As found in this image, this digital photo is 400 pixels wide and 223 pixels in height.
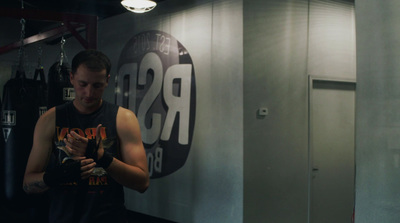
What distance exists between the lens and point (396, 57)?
2.30 metres

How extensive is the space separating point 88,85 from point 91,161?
0.39 meters

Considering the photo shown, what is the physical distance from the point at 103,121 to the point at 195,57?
2.91 meters

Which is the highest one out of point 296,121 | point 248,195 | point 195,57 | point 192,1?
point 192,1

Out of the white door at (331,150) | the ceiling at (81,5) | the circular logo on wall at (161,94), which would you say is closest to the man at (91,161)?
the circular logo on wall at (161,94)

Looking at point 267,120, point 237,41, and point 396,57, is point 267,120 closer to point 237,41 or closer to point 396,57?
point 237,41

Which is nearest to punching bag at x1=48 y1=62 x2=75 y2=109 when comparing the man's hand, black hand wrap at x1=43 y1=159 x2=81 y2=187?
black hand wrap at x1=43 y1=159 x2=81 y2=187

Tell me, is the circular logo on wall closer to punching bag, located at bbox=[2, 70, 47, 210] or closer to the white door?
the white door

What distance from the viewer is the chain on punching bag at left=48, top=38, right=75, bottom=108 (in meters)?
3.28

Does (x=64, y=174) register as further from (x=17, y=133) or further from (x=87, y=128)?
(x=17, y=133)

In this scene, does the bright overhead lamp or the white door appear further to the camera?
the white door

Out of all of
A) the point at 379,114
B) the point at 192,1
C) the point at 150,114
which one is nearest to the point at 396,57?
the point at 379,114

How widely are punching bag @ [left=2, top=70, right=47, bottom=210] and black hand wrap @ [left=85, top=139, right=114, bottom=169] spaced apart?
6.18ft

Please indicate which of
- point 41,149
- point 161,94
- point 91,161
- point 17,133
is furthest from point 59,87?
point 161,94

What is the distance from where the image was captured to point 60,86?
10.8 ft
